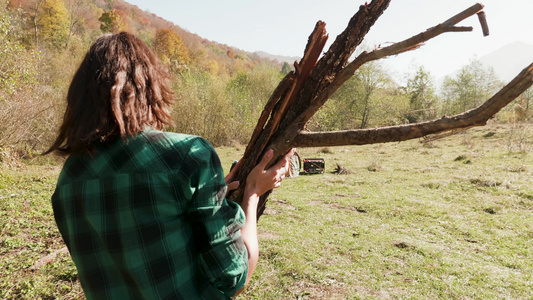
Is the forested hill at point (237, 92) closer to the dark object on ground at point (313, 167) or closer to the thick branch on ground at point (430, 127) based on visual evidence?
the dark object on ground at point (313, 167)

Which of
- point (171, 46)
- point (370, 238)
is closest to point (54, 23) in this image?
point (171, 46)

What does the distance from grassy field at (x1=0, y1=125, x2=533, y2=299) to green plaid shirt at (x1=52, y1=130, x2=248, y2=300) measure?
3073 mm

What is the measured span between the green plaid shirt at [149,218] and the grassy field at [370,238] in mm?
3073

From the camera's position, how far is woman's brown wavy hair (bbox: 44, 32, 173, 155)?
0.96 meters

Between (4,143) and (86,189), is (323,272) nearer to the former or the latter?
(86,189)

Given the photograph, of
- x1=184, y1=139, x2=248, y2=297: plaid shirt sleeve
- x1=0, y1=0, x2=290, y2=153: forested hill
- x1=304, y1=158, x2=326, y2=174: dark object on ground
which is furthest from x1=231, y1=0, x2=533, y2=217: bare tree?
x1=304, y1=158, x2=326, y2=174: dark object on ground

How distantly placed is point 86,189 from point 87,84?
0.35 metres

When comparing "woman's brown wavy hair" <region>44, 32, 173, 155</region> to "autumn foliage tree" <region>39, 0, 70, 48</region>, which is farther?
"autumn foliage tree" <region>39, 0, 70, 48</region>

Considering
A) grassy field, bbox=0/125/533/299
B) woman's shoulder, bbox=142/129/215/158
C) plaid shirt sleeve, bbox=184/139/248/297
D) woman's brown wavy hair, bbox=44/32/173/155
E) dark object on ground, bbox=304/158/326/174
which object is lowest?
dark object on ground, bbox=304/158/326/174

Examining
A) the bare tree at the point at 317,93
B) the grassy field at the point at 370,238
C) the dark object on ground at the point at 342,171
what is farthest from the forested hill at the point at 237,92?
the bare tree at the point at 317,93

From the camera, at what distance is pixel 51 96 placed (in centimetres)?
1628

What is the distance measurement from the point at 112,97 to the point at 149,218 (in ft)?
1.30

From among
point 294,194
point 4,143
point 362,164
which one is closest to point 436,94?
point 362,164

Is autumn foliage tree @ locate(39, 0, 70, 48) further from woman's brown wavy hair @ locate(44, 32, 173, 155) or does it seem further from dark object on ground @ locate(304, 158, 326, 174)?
woman's brown wavy hair @ locate(44, 32, 173, 155)
